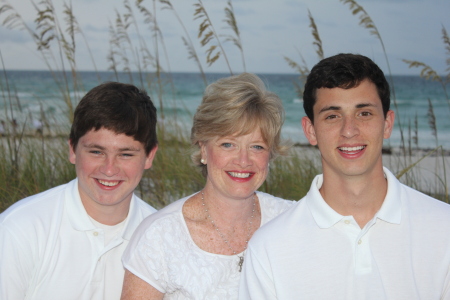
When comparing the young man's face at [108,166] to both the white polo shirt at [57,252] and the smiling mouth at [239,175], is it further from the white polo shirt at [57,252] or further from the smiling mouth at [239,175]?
the smiling mouth at [239,175]

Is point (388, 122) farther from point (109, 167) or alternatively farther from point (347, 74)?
point (109, 167)

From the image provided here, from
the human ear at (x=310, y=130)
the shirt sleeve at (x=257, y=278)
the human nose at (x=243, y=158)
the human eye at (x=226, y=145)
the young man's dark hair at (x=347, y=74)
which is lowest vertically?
the shirt sleeve at (x=257, y=278)

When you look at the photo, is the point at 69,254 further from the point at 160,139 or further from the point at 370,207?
the point at 160,139

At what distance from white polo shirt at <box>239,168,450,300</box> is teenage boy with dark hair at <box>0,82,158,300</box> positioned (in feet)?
2.99

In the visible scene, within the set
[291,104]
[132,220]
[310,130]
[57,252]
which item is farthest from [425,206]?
[291,104]

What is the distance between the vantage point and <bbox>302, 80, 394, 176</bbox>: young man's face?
2.72 metres

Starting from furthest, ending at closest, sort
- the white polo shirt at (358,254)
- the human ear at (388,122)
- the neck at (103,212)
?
the neck at (103,212) < the human ear at (388,122) < the white polo shirt at (358,254)

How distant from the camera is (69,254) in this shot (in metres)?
3.17

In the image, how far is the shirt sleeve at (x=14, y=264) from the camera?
9.62 ft

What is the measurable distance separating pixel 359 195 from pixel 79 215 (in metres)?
1.59

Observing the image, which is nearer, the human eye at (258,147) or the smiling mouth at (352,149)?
the smiling mouth at (352,149)

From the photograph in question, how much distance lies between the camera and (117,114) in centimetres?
328

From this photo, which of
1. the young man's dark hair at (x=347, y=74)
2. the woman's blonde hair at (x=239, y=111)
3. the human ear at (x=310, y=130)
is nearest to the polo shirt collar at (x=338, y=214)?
the human ear at (x=310, y=130)

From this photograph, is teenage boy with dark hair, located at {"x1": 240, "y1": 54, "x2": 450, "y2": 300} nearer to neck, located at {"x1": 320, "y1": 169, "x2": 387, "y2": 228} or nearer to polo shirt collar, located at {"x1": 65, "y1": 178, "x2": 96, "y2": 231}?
neck, located at {"x1": 320, "y1": 169, "x2": 387, "y2": 228}
